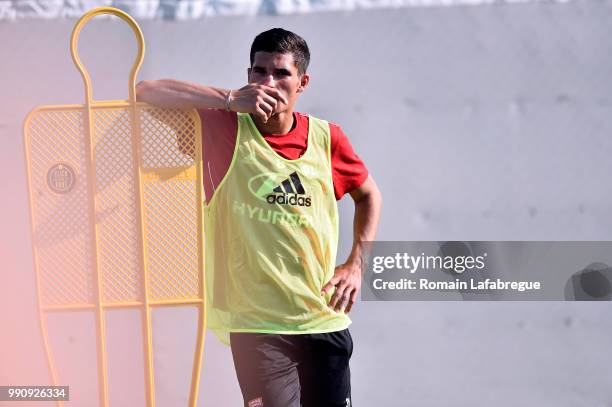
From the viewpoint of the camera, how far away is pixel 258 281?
3072mm

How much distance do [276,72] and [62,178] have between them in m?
0.79

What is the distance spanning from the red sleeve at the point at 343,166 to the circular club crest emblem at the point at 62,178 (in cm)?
87

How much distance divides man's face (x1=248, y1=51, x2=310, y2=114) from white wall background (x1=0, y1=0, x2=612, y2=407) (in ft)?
2.11

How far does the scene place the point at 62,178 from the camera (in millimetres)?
3221

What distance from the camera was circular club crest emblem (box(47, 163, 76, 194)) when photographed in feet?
10.6

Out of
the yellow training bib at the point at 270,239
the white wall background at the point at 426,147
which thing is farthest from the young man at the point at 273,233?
the white wall background at the point at 426,147

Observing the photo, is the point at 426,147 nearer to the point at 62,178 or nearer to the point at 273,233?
the point at 273,233

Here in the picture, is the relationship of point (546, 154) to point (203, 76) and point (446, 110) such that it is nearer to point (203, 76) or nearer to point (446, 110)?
point (446, 110)

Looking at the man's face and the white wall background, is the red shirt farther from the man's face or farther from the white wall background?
the white wall background

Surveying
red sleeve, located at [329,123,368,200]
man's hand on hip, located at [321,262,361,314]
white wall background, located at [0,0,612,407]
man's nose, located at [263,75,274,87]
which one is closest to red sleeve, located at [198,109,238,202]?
man's nose, located at [263,75,274,87]

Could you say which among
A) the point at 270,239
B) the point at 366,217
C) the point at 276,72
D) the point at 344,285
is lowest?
the point at 344,285

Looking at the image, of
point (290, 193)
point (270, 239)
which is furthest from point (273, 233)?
point (290, 193)

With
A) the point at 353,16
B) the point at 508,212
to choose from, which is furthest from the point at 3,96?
the point at 508,212

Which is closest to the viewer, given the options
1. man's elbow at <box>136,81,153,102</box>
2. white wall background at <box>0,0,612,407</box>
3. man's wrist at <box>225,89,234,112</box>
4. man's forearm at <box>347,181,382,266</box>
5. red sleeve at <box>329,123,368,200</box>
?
man's wrist at <box>225,89,234,112</box>
